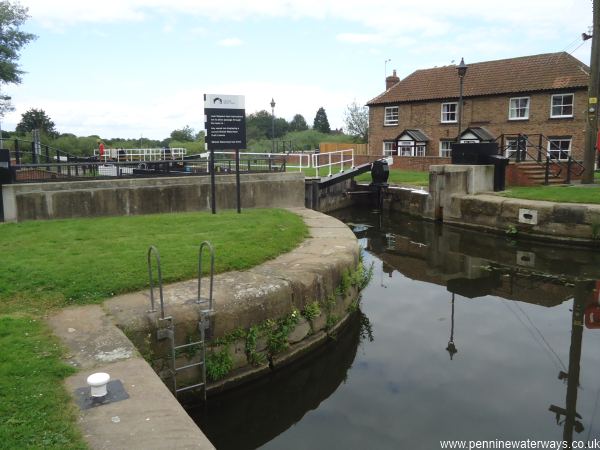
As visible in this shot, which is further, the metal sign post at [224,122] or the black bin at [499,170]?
the black bin at [499,170]

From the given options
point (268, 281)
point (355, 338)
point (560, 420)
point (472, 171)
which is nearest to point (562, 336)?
point (560, 420)

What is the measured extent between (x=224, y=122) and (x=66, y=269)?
5.48 m

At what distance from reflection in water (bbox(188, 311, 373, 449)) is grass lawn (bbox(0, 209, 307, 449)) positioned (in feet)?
5.28

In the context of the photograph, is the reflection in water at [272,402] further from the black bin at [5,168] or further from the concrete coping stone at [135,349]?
the black bin at [5,168]

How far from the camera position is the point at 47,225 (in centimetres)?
999

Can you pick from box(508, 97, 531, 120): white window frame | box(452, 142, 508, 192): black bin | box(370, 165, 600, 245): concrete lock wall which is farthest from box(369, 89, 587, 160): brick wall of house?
box(370, 165, 600, 245): concrete lock wall

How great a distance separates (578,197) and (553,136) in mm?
13857

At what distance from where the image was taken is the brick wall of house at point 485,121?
25719 millimetres

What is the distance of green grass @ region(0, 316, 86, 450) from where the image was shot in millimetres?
3170

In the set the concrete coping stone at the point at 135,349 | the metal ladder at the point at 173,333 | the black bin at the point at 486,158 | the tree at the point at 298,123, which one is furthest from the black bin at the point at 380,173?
the tree at the point at 298,123

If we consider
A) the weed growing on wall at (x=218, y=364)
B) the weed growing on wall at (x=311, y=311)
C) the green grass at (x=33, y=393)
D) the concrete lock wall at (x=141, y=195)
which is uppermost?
the concrete lock wall at (x=141, y=195)

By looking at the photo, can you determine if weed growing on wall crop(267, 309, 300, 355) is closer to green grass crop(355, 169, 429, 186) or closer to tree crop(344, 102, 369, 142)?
green grass crop(355, 169, 429, 186)

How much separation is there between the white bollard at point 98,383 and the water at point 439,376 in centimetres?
167

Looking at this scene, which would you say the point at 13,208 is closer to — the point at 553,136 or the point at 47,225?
the point at 47,225
